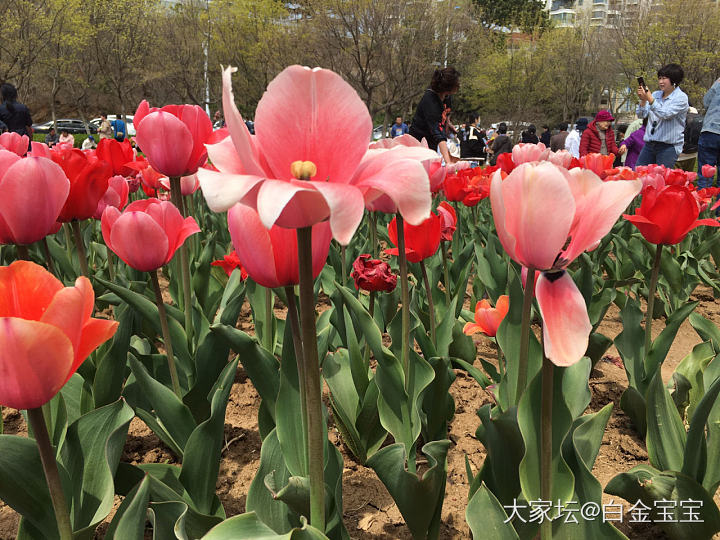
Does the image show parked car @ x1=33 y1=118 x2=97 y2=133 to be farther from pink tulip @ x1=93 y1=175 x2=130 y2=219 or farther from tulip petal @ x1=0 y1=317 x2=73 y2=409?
tulip petal @ x1=0 y1=317 x2=73 y2=409

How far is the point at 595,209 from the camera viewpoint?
904 mm

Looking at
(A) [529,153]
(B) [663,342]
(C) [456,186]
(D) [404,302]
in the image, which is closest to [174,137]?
(D) [404,302]

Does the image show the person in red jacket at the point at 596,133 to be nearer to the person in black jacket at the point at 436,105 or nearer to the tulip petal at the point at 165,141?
the person in black jacket at the point at 436,105

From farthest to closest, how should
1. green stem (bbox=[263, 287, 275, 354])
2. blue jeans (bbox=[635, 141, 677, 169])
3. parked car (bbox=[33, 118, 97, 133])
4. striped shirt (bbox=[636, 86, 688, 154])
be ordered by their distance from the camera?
parked car (bbox=[33, 118, 97, 133]) → blue jeans (bbox=[635, 141, 677, 169]) → striped shirt (bbox=[636, 86, 688, 154]) → green stem (bbox=[263, 287, 275, 354])

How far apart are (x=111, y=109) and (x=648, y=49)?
3381 cm

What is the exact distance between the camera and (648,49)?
28484 millimetres

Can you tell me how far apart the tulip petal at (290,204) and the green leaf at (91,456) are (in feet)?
2.17

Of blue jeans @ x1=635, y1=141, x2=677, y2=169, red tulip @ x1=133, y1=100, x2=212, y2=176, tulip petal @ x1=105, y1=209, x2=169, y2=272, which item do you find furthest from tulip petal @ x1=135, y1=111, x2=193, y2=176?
blue jeans @ x1=635, y1=141, x2=677, y2=169

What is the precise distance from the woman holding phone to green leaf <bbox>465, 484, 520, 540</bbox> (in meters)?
6.31

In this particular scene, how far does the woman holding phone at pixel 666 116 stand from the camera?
243 inches

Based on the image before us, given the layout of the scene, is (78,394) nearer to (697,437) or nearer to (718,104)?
(697,437)

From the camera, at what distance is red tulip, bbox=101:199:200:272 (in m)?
1.43

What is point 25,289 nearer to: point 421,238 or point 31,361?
point 31,361

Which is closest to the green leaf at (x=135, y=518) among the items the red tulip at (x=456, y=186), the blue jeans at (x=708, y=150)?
the red tulip at (x=456, y=186)
